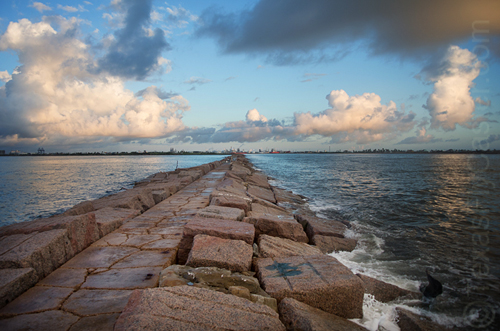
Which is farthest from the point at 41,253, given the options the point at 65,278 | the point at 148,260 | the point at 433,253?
the point at 433,253

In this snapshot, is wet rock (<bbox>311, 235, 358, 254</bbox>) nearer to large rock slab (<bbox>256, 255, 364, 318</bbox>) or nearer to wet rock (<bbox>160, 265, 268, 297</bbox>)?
large rock slab (<bbox>256, 255, 364, 318</bbox>)

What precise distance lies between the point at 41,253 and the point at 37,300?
1.49 ft

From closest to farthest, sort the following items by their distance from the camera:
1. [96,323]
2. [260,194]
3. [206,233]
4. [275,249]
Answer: [96,323], [206,233], [275,249], [260,194]

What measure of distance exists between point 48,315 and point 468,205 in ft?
40.3

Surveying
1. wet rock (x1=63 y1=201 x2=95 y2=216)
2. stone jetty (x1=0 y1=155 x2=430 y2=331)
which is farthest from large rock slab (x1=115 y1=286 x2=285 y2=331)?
wet rock (x1=63 y1=201 x2=95 y2=216)

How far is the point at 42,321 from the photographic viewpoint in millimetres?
1625

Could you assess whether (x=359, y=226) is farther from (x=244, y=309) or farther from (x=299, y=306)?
(x=244, y=309)

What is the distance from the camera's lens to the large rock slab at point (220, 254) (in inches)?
88.3

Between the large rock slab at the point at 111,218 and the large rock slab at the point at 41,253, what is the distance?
2.41 feet

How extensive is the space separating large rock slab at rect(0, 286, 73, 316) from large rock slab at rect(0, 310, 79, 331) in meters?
0.07

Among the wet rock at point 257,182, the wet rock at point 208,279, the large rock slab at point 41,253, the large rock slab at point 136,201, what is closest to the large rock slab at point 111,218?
the large rock slab at point 136,201

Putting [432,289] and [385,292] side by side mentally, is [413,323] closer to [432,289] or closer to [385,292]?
[385,292]

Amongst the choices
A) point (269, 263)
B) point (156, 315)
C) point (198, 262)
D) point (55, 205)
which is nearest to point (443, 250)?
point (269, 263)

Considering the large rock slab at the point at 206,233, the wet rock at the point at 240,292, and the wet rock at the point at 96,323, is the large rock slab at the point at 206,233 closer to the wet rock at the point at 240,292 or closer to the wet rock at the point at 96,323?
the wet rock at the point at 240,292
